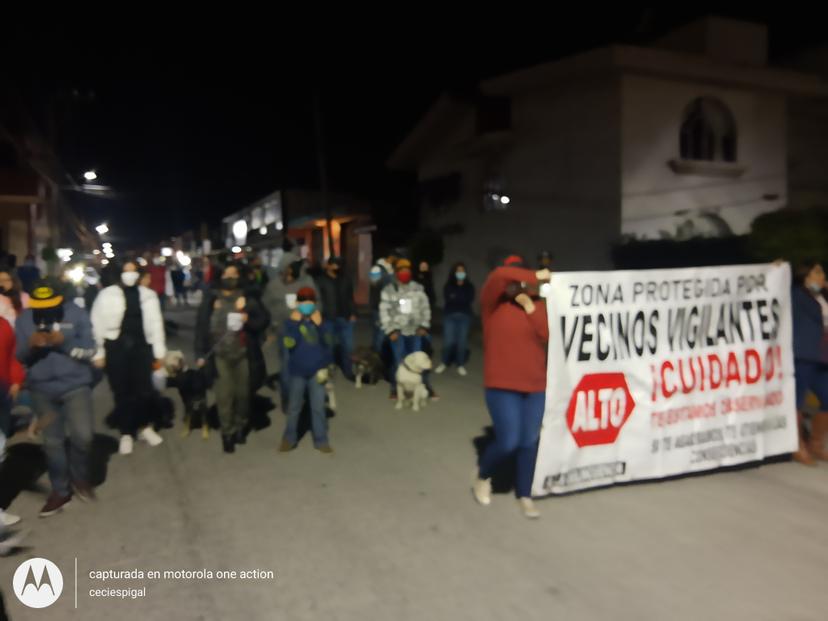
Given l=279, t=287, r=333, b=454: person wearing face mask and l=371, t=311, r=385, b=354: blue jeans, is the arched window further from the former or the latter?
l=279, t=287, r=333, b=454: person wearing face mask

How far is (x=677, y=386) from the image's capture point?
6.24 meters

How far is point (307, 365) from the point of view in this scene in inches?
286

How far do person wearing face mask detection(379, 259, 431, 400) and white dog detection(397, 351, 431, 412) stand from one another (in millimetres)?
261

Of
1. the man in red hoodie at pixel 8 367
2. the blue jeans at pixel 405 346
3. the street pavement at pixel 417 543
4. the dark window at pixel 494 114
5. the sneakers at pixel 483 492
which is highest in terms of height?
the dark window at pixel 494 114

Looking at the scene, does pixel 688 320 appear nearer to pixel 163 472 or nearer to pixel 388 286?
pixel 388 286


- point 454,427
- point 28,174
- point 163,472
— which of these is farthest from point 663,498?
point 28,174

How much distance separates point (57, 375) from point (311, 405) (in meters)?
2.50

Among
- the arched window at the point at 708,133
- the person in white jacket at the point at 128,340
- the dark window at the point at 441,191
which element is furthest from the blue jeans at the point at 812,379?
the dark window at the point at 441,191

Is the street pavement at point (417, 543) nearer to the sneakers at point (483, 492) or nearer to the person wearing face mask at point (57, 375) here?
the sneakers at point (483, 492)

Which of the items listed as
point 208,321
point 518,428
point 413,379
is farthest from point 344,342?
point 518,428

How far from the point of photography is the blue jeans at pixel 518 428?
5406 millimetres

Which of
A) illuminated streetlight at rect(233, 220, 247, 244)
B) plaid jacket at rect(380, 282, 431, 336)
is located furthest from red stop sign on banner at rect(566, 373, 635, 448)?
illuminated streetlight at rect(233, 220, 247, 244)

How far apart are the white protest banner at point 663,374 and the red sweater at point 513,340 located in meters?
0.23

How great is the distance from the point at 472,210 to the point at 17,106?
48.7 ft
